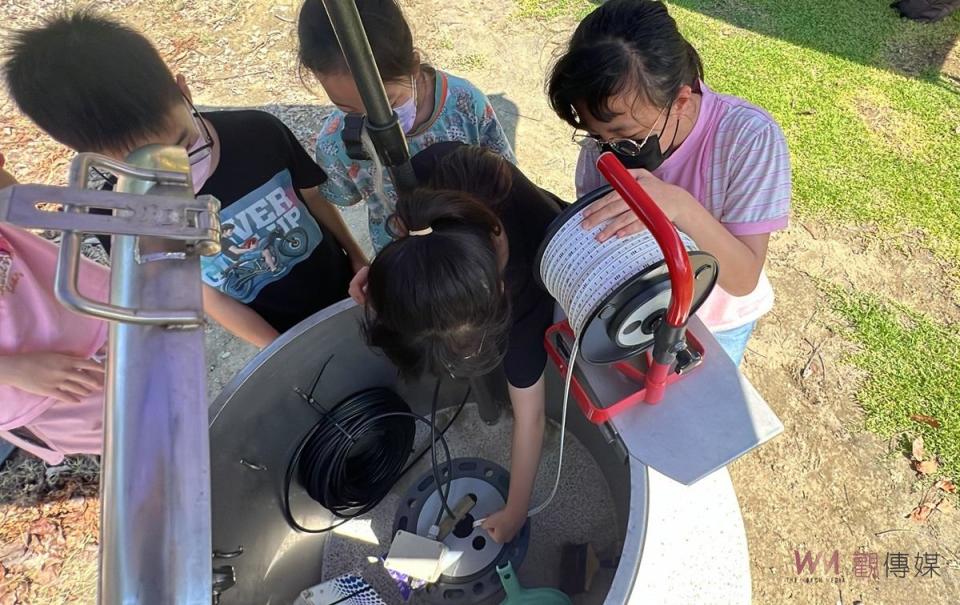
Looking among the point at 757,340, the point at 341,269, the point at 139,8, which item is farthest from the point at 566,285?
the point at 139,8

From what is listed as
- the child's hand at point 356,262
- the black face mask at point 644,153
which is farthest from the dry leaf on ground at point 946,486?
the child's hand at point 356,262

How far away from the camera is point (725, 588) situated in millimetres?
1018

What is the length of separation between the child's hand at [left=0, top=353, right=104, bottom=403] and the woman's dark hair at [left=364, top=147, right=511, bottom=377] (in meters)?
0.60

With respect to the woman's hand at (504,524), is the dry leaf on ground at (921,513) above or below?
below

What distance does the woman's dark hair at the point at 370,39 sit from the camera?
3.70 ft

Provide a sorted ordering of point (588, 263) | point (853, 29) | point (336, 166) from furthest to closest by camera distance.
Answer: point (853, 29), point (336, 166), point (588, 263)

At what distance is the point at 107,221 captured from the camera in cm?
35

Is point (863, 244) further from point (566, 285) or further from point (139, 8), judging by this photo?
point (139, 8)

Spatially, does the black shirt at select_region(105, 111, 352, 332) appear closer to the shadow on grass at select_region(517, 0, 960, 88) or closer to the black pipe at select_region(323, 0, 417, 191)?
the black pipe at select_region(323, 0, 417, 191)

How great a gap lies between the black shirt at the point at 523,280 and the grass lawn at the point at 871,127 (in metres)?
1.44

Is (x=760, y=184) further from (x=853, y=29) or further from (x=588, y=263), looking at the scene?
(x=853, y=29)

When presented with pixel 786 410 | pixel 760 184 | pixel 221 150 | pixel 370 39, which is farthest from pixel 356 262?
pixel 786 410

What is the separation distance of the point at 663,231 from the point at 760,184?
0.48 meters

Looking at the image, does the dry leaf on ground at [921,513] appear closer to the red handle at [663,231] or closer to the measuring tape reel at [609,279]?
the measuring tape reel at [609,279]
